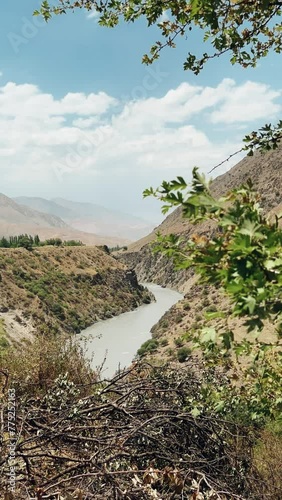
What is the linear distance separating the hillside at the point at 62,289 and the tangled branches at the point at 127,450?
41215 millimetres

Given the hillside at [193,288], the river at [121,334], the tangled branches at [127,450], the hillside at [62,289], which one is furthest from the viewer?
the hillside at [62,289]

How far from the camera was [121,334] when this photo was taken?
62.7 metres

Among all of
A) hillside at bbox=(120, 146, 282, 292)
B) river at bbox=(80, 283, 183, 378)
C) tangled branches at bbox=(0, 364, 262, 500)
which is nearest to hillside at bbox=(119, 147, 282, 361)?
hillside at bbox=(120, 146, 282, 292)

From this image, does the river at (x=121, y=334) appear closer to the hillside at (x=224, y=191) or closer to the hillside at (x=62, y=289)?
the hillside at (x=62, y=289)

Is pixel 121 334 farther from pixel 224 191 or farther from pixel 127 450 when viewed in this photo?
pixel 127 450

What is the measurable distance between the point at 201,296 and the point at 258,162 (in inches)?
2749

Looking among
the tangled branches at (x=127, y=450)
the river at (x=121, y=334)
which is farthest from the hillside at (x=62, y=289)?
the tangled branches at (x=127, y=450)

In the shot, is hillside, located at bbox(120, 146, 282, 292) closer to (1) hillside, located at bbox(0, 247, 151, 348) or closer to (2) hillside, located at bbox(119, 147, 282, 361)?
(2) hillside, located at bbox(119, 147, 282, 361)

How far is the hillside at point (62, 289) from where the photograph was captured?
2175 inches

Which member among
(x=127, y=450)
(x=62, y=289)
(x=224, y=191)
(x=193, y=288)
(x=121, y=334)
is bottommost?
(x=121, y=334)

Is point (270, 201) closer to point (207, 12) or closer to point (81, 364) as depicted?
point (81, 364)

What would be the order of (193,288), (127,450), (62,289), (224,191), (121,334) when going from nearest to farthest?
(127,450)
(121,334)
(224,191)
(62,289)
(193,288)

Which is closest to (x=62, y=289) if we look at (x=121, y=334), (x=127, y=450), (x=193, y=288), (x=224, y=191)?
(x=121, y=334)

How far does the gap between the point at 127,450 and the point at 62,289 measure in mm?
66974
